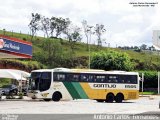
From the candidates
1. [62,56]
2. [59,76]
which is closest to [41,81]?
[59,76]

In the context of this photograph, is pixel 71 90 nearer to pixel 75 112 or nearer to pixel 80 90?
pixel 80 90

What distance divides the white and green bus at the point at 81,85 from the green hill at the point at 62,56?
1729 inches

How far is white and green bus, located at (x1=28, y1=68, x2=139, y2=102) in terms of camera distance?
4231 cm

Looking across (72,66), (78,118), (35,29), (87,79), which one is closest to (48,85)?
(87,79)

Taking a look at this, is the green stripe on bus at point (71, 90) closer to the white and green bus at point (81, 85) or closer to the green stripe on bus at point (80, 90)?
the white and green bus at point (81, 85)

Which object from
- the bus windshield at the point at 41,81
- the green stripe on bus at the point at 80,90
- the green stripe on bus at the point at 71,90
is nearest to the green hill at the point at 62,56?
the bus windshield at the point at 41,81

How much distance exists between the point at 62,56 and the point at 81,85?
194 ft

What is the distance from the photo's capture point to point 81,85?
142ft

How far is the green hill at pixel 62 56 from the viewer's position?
9756cm

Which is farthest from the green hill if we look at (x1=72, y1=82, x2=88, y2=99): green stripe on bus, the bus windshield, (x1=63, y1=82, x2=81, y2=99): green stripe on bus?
(x1=63, y1=82, x2=81, y2=99): green stripe on bus

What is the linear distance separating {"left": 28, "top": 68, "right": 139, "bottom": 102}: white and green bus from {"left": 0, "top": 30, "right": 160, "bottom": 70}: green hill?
144 feet

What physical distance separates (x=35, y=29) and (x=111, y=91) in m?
81.0

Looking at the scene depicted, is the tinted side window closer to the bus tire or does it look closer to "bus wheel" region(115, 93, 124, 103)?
the bus tire

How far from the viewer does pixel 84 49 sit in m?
128
